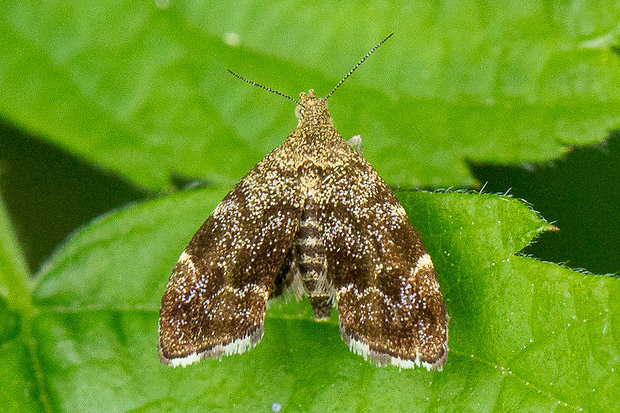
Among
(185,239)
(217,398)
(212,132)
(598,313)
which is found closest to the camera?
(598,313)

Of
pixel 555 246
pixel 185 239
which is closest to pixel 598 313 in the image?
pixel 555 246

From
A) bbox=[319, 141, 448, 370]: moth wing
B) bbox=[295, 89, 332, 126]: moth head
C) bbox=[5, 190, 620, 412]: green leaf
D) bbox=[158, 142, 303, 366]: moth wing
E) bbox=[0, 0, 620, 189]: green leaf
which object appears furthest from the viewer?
bbox=[295, 89, 332, 126]: moth head

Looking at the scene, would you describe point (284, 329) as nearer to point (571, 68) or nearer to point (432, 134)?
point (432, 134)

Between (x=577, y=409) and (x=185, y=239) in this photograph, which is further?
(x=185, y=239)

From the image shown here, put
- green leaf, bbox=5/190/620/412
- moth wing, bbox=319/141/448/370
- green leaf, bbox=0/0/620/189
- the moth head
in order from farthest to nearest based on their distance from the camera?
the moth head → green leaf, bbox=0/0/620/189 → moth wing, bbox=319/141/448/370 → green leaf, bbox=5/190/620/412

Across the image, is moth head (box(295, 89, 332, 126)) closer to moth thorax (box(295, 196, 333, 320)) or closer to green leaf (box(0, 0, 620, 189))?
green leaf (box(0, 0, 620, 189))

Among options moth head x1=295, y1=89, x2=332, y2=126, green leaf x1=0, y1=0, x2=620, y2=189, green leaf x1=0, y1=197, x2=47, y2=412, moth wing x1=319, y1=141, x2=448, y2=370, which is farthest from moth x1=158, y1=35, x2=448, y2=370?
green leaf x1=0, y1=197, x2=47, y2=412
